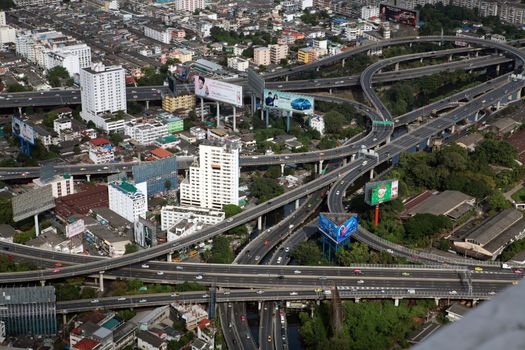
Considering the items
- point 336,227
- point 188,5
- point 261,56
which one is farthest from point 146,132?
point 188,5

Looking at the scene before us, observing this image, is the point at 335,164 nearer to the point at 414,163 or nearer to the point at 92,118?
the point at 414,163

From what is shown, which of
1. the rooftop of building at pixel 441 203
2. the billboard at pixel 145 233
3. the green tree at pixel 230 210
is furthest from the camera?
the rooftop of building at pixel 441 203

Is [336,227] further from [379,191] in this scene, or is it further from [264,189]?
[264,189]

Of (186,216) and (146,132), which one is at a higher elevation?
(146,132)

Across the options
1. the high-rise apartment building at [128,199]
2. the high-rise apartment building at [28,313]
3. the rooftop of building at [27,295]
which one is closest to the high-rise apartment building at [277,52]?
the high-rise apartment building at [128,199]

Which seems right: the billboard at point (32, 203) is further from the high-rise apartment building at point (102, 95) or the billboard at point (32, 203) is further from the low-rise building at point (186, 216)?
Result: the high-rise apartment building at point (102, 95)

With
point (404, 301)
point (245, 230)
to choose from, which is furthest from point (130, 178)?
point (404, 301)
